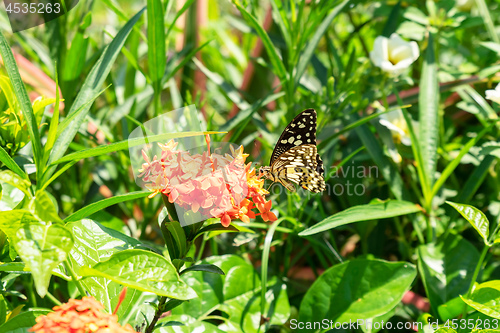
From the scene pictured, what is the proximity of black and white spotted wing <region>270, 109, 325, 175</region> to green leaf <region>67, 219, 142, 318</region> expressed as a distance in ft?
0.99

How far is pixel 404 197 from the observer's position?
0.93m

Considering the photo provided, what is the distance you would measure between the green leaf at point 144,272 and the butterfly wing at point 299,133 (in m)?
0.32

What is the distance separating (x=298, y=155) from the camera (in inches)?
29.7

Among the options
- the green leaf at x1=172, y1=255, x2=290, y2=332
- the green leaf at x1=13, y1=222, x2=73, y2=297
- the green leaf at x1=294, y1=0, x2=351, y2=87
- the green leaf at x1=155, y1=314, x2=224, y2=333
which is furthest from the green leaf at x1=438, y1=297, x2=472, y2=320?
the green leaf at x1=13, y1=222, x2=73, y2=297

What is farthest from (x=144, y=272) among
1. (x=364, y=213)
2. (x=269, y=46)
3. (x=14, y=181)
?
(x=269, y=46)

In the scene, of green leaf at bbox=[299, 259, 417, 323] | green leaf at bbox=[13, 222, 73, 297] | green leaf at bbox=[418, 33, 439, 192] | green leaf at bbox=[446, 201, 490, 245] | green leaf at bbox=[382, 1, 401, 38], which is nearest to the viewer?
green leaf at bbox=[13, 222, 73, 297]

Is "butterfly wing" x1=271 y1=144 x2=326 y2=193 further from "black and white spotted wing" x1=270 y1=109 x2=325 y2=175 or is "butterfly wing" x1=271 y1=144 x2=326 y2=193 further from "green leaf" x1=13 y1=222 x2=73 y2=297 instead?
"green leaf" x1=13 y1=222 x2=73 y2=297

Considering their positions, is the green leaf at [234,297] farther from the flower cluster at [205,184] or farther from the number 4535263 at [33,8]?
the number 4535263 at [33,8]

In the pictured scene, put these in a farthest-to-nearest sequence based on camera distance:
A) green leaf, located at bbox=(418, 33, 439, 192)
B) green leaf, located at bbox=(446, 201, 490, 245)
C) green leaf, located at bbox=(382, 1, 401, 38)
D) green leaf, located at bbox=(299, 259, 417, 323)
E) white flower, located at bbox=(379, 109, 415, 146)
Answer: green leaf, located at bbox=(382, 1, 401, 38)
white flower, located at bbox=(379, 109, 415, 146)
green leaf, located at bbox=(418, 33, 439, 192)
green leaf, located at bbox=(299, 259, 417, 323)
green leaf, located at bbox=(446, 201, 490, 245)

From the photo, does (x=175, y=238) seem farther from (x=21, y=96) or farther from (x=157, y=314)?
(x=21, y=96)

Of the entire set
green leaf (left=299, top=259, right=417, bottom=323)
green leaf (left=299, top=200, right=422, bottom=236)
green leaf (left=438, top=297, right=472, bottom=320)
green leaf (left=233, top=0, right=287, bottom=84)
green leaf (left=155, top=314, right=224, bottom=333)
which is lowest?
green leaf (left=438, top=297, right=472, bottom=320)

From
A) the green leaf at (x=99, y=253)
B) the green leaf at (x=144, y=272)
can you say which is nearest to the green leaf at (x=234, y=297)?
the green leaf at (x=99, y=253)

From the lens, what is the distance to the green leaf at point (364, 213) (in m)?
0.72

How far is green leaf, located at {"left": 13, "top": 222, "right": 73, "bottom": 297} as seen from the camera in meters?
0.43
